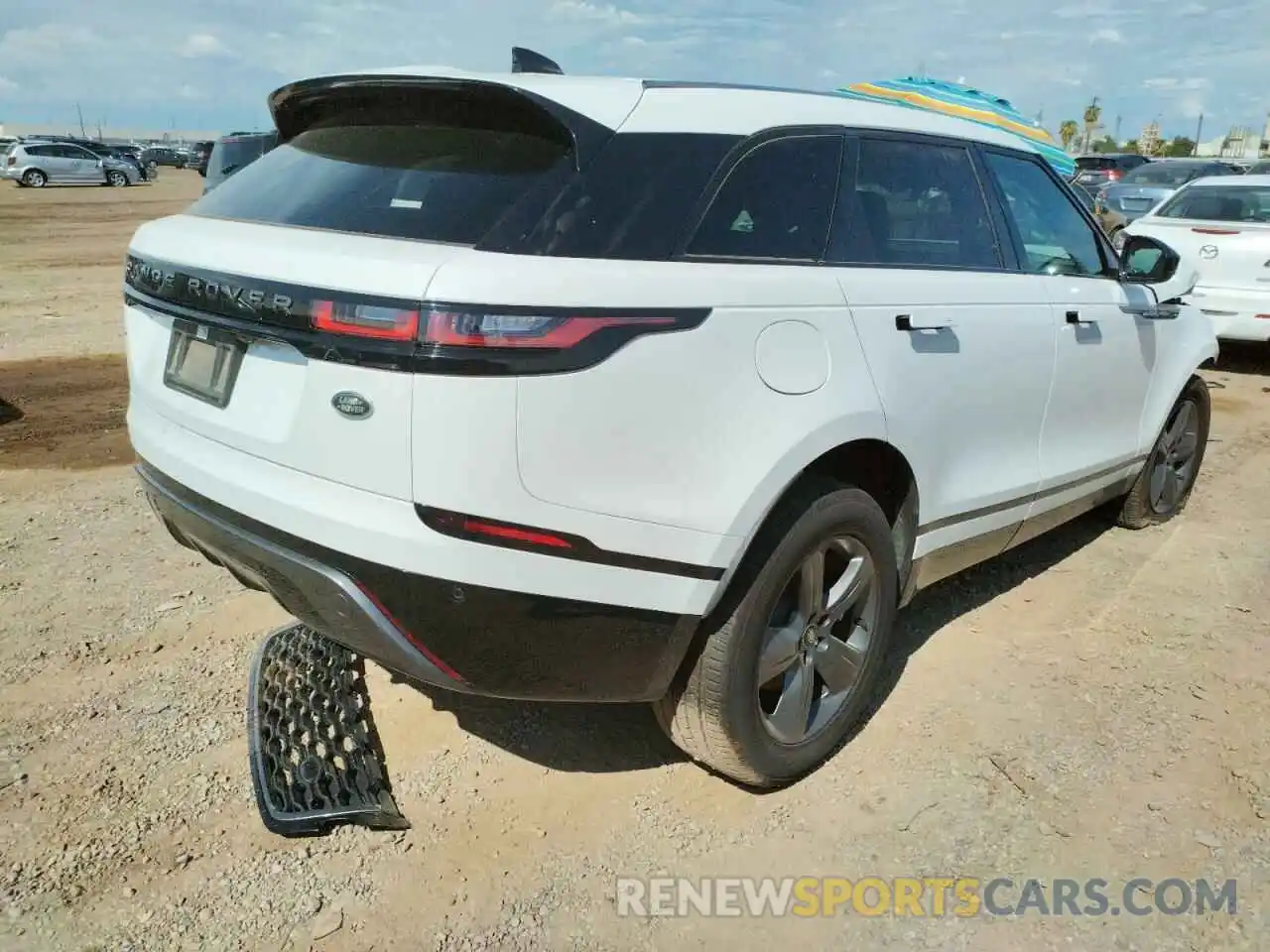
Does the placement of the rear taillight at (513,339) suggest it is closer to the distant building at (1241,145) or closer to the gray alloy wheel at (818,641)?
the gray alloy wheel at (818,641)

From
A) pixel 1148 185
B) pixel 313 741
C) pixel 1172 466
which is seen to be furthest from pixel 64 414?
pixel 1148 185

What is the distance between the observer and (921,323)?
9.51 feet

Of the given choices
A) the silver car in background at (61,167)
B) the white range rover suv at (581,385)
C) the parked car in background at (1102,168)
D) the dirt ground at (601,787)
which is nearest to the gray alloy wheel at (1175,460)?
the dirt ground at (601,787)

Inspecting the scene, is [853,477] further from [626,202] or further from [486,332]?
[486,332]

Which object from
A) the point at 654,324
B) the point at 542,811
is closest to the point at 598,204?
the point at 654,324

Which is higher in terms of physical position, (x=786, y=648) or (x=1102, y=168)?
(x=1102, y=168)

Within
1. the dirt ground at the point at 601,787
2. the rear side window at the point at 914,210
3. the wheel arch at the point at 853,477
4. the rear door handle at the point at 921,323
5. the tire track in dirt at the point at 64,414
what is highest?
the rear side window at the point at 914,210

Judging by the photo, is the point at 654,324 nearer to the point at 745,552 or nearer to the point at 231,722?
the point at 745,552

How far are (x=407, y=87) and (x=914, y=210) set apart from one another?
1.57 m

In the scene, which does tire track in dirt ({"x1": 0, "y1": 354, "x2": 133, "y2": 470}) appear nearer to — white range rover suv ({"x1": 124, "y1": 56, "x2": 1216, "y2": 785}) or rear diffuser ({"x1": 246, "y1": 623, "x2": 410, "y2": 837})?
rear diffuser ({"x1": 246, "y1": 623, "x2": 410, "y2": 837})

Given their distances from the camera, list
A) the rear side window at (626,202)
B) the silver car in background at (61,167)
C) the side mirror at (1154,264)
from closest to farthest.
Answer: the rear side window at (626,202), the side mirror at (1154,264), the silver car in background at (61,167)

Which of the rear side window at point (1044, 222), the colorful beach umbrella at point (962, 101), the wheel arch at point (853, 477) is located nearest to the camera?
the wheel arch at point (853, 477)

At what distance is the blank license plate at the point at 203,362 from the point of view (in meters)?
2.39

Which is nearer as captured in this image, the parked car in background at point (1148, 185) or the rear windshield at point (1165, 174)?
the parked car in background at point (1148, 185)
